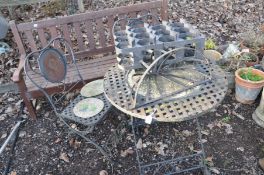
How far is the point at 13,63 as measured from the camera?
5223mm

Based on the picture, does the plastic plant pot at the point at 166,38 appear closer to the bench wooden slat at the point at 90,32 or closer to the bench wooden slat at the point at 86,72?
the bench wooden slat at the point at 86,72

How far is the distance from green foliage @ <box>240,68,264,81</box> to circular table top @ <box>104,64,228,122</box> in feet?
4.34

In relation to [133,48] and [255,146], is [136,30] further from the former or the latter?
[255,146]

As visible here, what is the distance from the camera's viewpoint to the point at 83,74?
4.09 m

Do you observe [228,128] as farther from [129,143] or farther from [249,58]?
[129,143]

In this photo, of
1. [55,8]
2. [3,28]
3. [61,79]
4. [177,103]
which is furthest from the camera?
[55,8]

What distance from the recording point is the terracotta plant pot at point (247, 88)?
150 inches

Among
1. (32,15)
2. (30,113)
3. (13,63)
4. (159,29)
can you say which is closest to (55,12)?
(32,15)

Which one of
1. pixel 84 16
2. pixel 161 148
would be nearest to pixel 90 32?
pixel 84 16

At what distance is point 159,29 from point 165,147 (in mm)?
1560

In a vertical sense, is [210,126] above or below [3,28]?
below

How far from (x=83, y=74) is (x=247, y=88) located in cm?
Answer: 229

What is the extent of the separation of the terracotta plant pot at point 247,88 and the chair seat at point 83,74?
1.83 m

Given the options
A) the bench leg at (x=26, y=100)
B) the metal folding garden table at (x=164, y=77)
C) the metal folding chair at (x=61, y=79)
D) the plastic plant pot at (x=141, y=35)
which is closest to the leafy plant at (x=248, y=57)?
the metal folding garden table at (x=164, y=77)
